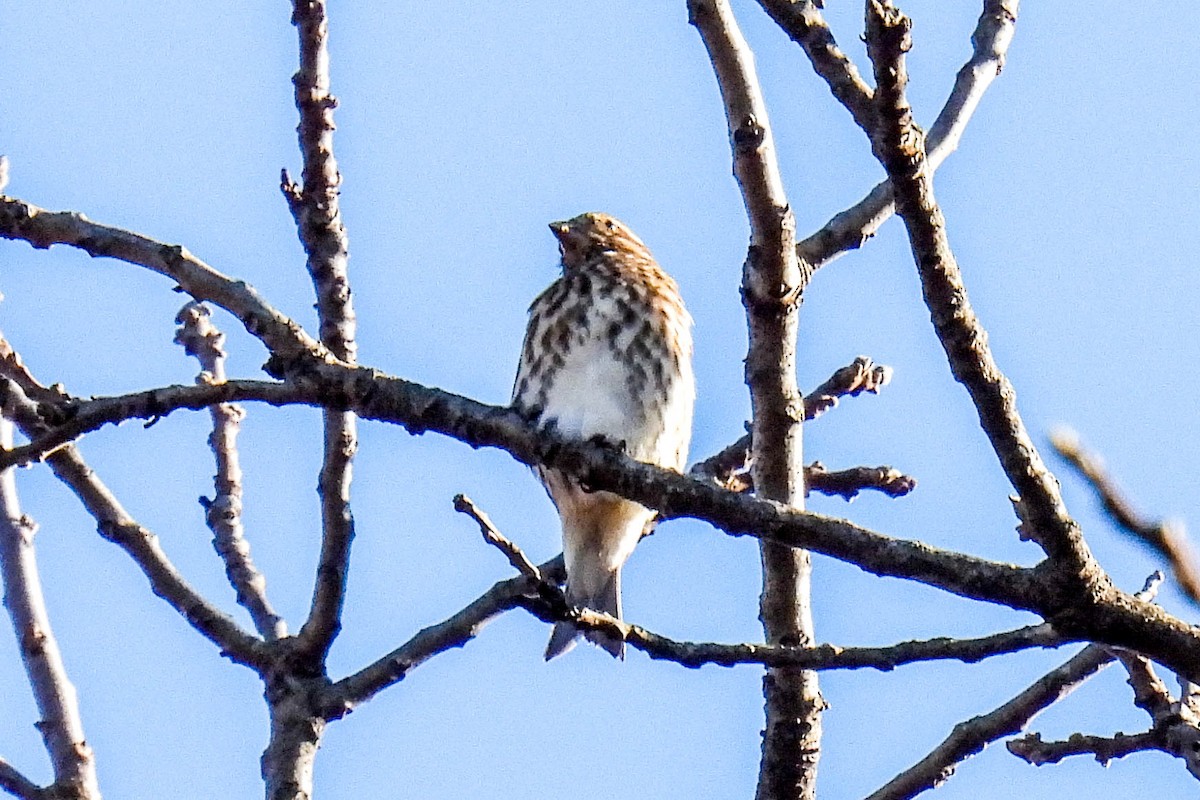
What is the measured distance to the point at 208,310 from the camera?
5395 millimetres

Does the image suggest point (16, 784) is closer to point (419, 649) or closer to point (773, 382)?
point (419, 649)

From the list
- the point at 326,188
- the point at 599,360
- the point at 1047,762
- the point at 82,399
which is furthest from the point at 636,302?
the point at 82,399

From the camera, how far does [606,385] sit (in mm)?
5617

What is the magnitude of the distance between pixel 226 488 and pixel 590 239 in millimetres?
2015

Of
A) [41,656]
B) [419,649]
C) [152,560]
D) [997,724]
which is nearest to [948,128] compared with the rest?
[997,724]

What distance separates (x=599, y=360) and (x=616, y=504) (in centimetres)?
53

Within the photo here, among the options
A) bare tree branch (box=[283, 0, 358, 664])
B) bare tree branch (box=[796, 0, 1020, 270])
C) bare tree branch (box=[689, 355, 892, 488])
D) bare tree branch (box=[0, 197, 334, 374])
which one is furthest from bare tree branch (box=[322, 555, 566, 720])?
bare tree branch (box=[0, 197, 334, 374])

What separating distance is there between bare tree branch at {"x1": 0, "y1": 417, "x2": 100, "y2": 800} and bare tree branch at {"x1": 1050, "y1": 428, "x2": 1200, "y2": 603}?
3259 millimetres

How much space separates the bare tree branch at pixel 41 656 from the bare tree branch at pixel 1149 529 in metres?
3.26

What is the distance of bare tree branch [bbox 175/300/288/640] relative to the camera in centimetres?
491

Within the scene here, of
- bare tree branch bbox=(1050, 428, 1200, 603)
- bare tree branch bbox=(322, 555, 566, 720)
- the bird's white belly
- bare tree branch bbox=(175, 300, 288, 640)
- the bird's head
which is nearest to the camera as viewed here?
bare tree branch bbox=(1050, 428, 1200, 603)

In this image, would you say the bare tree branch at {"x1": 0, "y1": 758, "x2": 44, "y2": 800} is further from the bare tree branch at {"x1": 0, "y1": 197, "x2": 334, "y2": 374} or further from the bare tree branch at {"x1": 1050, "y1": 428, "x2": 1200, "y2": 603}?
the bare tree branch at {"x1": 1050, "y1": 428, "x2": 1200, "y2": 603}

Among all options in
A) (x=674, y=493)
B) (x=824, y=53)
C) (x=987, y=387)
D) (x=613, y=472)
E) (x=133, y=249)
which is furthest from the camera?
(x=133, y=249)

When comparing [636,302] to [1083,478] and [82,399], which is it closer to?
[82,399]
